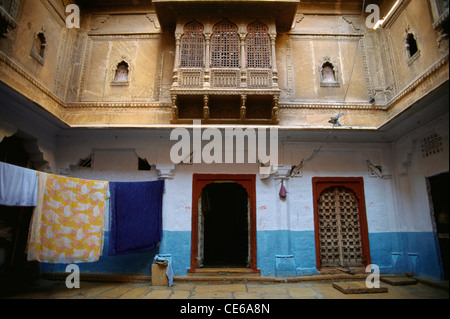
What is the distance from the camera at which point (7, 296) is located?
462cm

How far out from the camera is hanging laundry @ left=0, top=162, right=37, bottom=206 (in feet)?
13.9

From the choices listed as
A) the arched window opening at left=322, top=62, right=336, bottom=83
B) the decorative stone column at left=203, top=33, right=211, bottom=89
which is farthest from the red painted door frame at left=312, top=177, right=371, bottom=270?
the decorative stone column at left=203, top=33, right=211, bottom=89

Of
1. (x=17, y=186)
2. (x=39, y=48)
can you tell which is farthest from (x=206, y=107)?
(x=39, y=48)

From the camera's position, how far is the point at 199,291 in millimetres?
5301

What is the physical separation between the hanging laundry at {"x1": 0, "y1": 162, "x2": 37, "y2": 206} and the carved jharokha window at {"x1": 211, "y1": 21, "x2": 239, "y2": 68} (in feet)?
16.2

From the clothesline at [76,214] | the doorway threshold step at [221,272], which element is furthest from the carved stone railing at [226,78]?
the doorway threshold step at [221,272]

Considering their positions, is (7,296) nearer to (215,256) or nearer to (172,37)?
(215,256)

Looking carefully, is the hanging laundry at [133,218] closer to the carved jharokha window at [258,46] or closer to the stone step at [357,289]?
the stone step at [357,289]

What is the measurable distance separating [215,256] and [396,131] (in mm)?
6374

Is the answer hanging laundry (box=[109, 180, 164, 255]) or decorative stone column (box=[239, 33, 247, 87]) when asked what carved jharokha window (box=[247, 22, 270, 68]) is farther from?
hanging laundry (box=[109, 180, 164, 255])

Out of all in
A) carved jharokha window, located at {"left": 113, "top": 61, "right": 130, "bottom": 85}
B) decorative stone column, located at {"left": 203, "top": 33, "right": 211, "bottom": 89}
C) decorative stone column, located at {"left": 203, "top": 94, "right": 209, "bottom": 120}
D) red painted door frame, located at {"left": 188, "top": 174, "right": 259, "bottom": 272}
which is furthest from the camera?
carved jharokha window, located at {"left": 113, "top": 61, "right": 130, "bottom": 85}

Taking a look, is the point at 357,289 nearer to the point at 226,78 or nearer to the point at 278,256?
the point at 278,256

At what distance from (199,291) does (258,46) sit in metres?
6.34

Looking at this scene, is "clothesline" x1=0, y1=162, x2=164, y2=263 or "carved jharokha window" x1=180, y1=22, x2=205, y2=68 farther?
"carved jharokha window" x1=180, y1=22, x2=205, y2=68
